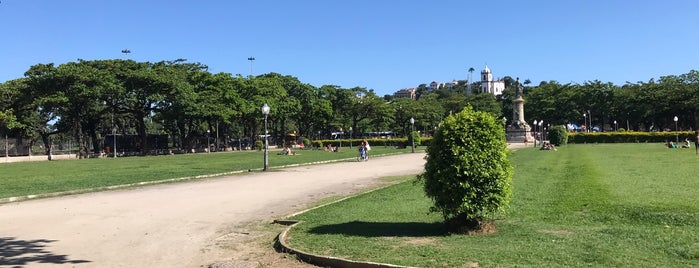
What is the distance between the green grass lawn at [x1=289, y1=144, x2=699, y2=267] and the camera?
6082 millimetres

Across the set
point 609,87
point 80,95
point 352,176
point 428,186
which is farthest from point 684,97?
point 428,186

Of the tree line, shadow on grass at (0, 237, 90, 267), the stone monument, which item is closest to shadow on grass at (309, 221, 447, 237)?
shadow on grass at (0, 237, 90, 267)

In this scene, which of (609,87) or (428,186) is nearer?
(428,186)

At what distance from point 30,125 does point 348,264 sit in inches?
2354

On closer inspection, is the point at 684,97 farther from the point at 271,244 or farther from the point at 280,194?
the point at 271,244

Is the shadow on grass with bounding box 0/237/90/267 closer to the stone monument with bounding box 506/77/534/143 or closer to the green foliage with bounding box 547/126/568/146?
the green foliage with bounding box 547/126/568/146

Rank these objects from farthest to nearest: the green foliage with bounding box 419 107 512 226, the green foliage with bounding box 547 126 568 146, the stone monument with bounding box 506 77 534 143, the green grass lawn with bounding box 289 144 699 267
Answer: the stone monument with bounding box 506 77 534 143 → the green foliage with bounding box 547 126 568 146 → the green foliage with bounding box 419 107 512 226 → the green grass lawn with bounding box 289 144 699 267

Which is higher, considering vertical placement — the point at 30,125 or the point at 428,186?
the point at 30,125

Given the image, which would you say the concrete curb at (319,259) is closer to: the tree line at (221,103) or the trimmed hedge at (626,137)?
the tree line at (221,103)

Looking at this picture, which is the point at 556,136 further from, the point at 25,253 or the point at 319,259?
the point at 25,253

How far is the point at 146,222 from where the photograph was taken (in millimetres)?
10227

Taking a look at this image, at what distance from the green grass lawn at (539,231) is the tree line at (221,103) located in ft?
62.4

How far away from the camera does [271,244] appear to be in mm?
8047

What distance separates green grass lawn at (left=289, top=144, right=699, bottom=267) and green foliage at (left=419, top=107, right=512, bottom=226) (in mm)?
465
